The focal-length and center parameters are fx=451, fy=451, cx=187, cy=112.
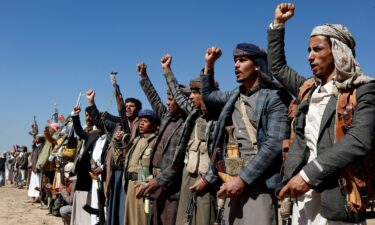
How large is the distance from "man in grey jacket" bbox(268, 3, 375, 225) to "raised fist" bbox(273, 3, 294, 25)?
52 centimetres

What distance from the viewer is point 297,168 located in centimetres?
298

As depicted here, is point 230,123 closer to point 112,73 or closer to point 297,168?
point 297,168

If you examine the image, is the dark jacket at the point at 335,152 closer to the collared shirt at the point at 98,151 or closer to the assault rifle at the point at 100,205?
the assault rifle at the point at 100,205

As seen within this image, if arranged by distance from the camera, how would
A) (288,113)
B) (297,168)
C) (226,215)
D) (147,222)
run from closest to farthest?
(297,168), (288,113), (226,215), (147,222)

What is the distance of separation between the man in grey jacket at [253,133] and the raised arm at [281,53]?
0.16 meters

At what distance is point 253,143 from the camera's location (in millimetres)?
3666

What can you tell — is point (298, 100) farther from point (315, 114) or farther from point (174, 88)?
point (174, 88)

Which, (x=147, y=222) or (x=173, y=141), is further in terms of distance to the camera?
(x=147, y=222)

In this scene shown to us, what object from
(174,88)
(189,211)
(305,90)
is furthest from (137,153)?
(305,90)

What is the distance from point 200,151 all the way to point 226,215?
0.86 metres

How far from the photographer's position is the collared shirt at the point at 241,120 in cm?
372

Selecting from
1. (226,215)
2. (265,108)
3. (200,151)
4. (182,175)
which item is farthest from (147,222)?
(265,108)

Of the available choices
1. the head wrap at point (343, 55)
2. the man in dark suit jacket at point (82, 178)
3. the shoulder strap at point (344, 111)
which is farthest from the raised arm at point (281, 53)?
the man in dark suit jacket at point (82, 178)

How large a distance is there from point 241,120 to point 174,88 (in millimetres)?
1500
